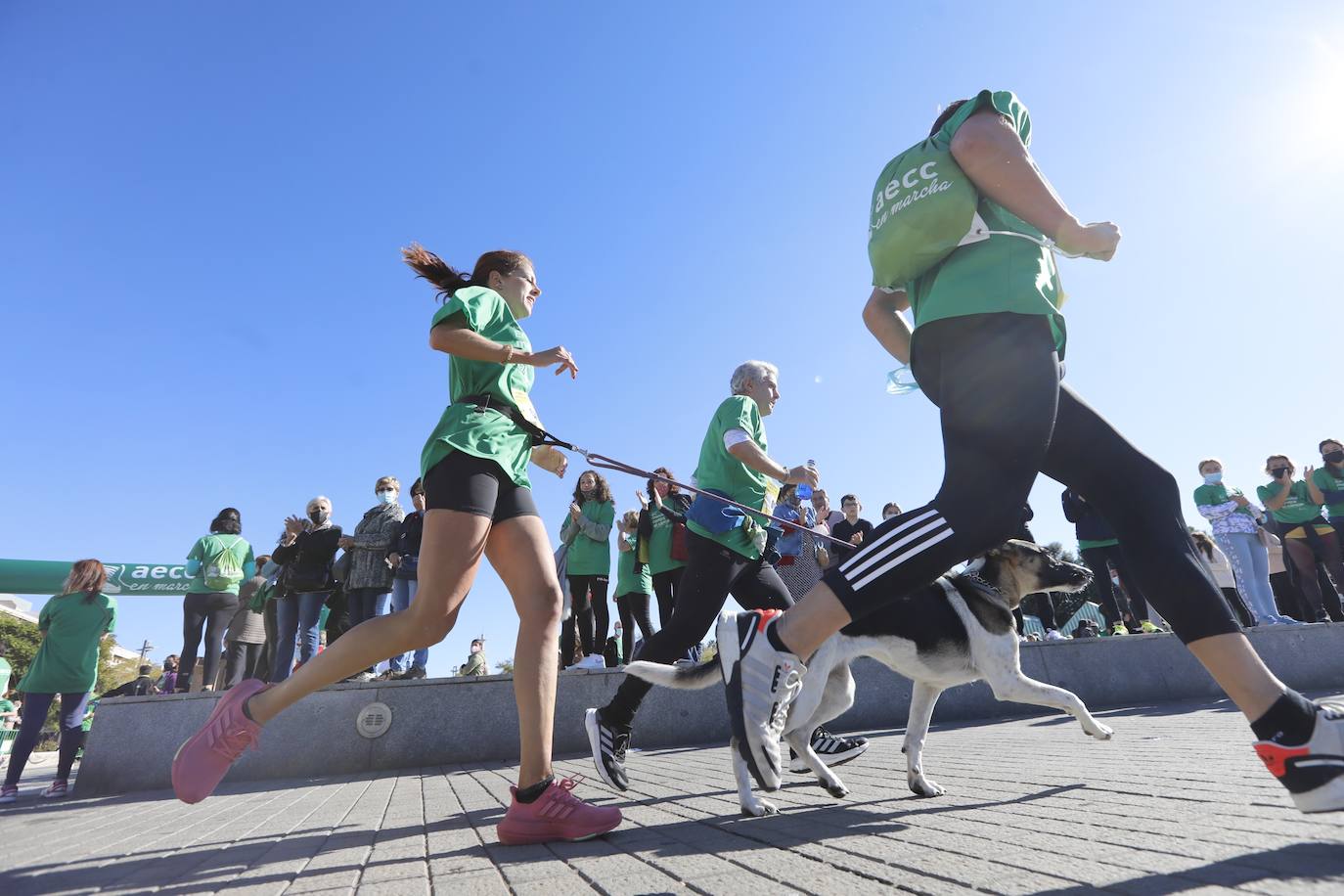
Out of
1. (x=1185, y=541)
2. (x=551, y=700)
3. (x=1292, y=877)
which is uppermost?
(x=1185, y=541)

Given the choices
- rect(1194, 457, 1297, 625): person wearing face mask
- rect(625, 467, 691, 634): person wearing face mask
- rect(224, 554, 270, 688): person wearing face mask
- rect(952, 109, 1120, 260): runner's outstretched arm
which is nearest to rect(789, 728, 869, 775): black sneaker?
rect(952, 109, 1120, 260): runner's outstretched arm

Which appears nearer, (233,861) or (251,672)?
(233,861)

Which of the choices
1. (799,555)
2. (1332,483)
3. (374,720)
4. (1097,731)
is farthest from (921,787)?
(1332,483)

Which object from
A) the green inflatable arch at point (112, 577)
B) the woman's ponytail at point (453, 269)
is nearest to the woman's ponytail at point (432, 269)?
the woman's ponytail at point (453, 269)

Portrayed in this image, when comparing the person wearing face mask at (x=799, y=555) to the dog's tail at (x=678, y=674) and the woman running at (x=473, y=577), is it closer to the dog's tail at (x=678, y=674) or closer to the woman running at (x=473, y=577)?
the dog's tail at (x=678, y=674)

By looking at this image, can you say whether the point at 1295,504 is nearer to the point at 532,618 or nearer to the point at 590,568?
the point at 590,568

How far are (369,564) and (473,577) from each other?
5221mm

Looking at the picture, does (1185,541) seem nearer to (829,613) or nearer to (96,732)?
(829,613)

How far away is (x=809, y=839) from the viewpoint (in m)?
2.12

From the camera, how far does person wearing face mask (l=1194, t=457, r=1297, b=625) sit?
8.80 m

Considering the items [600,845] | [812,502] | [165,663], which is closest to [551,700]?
[600,845]

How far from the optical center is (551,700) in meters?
2.60

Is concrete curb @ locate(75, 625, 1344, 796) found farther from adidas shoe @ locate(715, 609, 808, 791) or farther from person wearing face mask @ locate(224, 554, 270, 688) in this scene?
adidas shoe @ locate(715, 609, 808, 791)

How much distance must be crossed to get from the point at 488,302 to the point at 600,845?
1.98m
